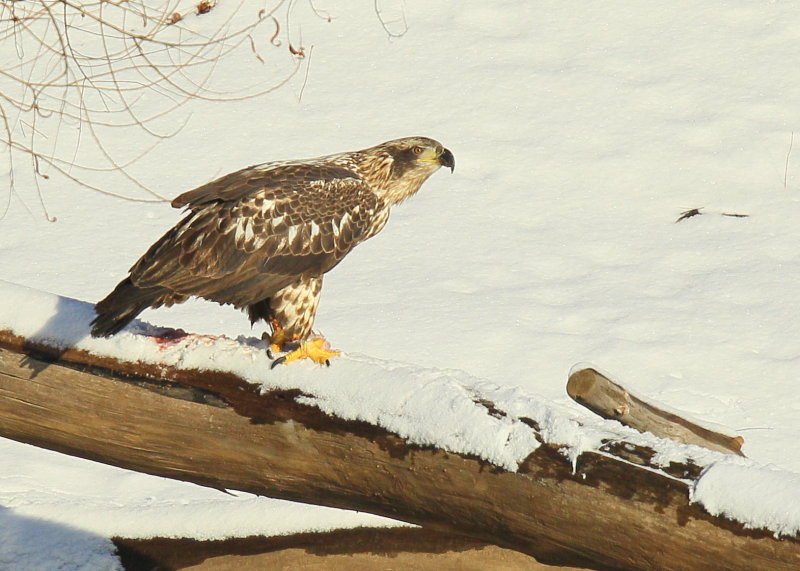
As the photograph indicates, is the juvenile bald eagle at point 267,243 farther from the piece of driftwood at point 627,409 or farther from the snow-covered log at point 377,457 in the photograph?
the piece of driftwood at point 627,409

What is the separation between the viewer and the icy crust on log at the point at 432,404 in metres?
3.38

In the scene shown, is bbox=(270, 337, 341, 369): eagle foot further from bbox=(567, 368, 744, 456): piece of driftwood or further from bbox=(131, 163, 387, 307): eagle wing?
bbox=(567, 368, 744, 456): piece of driftwood

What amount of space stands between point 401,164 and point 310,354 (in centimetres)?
170

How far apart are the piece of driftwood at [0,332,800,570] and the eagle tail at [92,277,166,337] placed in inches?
5.0

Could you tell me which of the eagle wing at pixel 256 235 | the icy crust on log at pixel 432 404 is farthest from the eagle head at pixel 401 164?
the icy crust on log at pixel 432 404

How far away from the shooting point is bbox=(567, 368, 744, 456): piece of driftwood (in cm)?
442

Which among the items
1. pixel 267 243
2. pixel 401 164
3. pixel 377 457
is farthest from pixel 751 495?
pixel 401 164

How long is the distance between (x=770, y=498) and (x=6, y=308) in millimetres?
2839

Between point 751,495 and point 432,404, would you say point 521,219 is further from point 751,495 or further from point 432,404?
point 751,495

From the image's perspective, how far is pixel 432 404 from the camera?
391cm

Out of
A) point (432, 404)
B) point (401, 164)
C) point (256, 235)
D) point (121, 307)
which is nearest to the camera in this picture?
point (432, 404)

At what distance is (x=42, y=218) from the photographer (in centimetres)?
962

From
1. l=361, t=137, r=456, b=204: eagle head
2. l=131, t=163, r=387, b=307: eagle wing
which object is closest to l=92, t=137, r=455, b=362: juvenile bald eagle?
l=131, t=163, r=387, b=307: eagle wing

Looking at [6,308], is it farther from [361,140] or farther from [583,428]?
[361,140]
